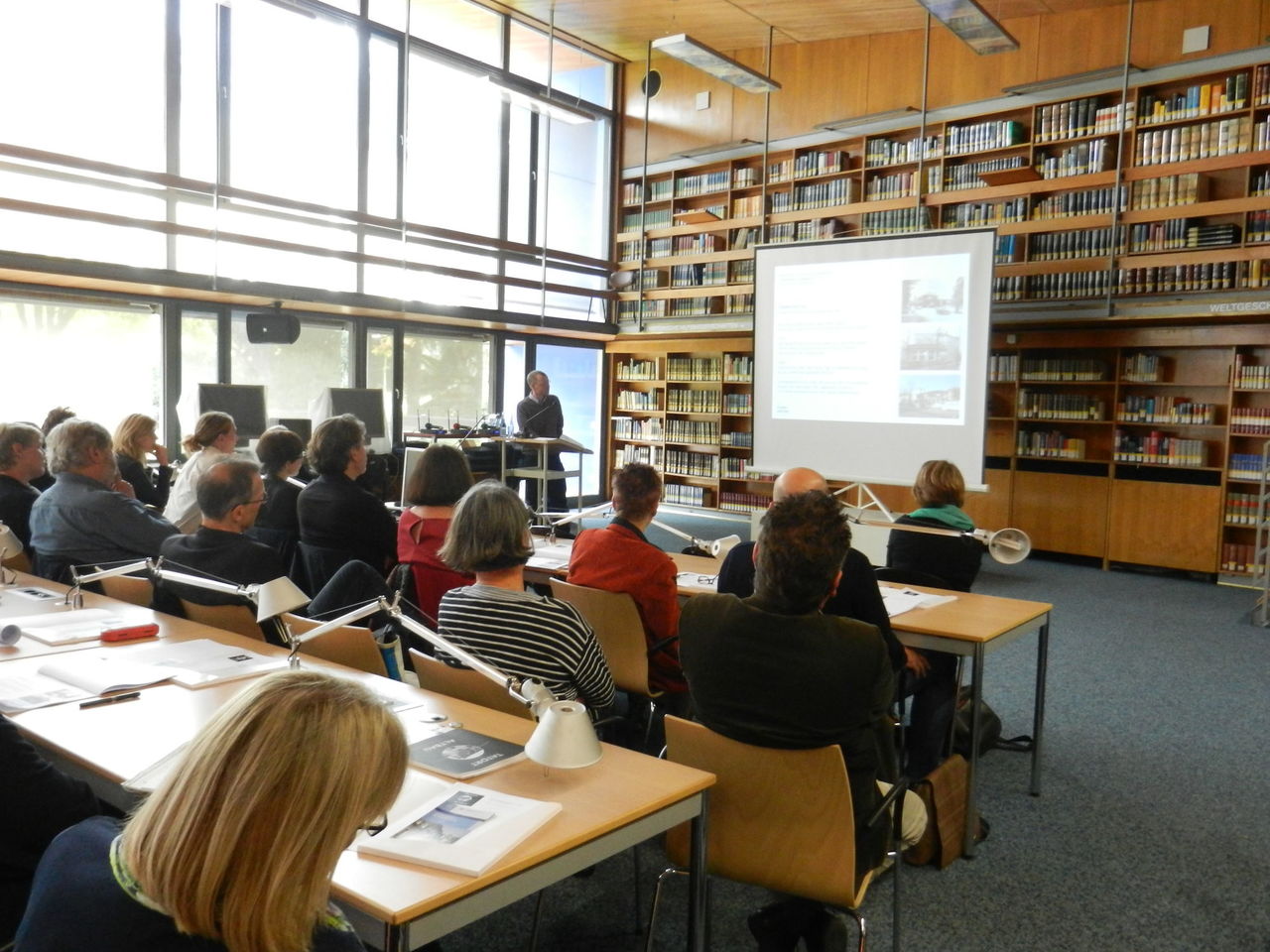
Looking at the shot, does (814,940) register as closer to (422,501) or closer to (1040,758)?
(1040,758)

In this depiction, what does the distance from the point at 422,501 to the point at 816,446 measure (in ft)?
17.3

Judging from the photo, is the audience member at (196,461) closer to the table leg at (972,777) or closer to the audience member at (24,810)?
the audience member at (24,810)

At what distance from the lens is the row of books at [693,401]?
418 inches

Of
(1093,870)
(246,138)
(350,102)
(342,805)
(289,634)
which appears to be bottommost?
(1093,870)

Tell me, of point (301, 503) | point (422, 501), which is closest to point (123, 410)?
point (301, 503)

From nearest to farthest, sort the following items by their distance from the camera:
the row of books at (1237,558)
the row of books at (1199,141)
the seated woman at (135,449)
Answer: the seated woman at (135,449)
the row of books at (1199,141)
the row of books at (1237,558)

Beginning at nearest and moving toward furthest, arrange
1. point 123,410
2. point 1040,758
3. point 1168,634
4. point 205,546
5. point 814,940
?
point 814,940 < point 205,546 < point 1040,758 < point 1168,634 < point 123,410

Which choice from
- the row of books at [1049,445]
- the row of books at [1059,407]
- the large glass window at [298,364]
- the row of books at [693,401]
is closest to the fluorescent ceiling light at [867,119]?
the row of books at [1059,407]

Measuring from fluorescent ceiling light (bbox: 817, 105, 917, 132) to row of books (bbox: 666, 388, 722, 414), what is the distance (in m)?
2.91

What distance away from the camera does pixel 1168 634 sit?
5832mm

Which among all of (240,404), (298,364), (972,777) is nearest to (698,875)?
(972,777)

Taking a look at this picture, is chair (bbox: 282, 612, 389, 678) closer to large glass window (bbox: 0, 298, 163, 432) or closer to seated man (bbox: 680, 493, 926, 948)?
seated man (bbox: 680, 493, 926, 948)

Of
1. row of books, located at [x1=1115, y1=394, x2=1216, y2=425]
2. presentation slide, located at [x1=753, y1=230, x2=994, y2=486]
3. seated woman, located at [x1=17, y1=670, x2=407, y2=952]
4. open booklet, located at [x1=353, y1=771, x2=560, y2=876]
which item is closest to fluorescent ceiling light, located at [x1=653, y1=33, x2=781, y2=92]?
presentation slide, located at [x1=753, y1=230, x2=994, y2=486]

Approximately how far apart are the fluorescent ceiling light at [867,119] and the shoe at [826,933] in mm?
8001
